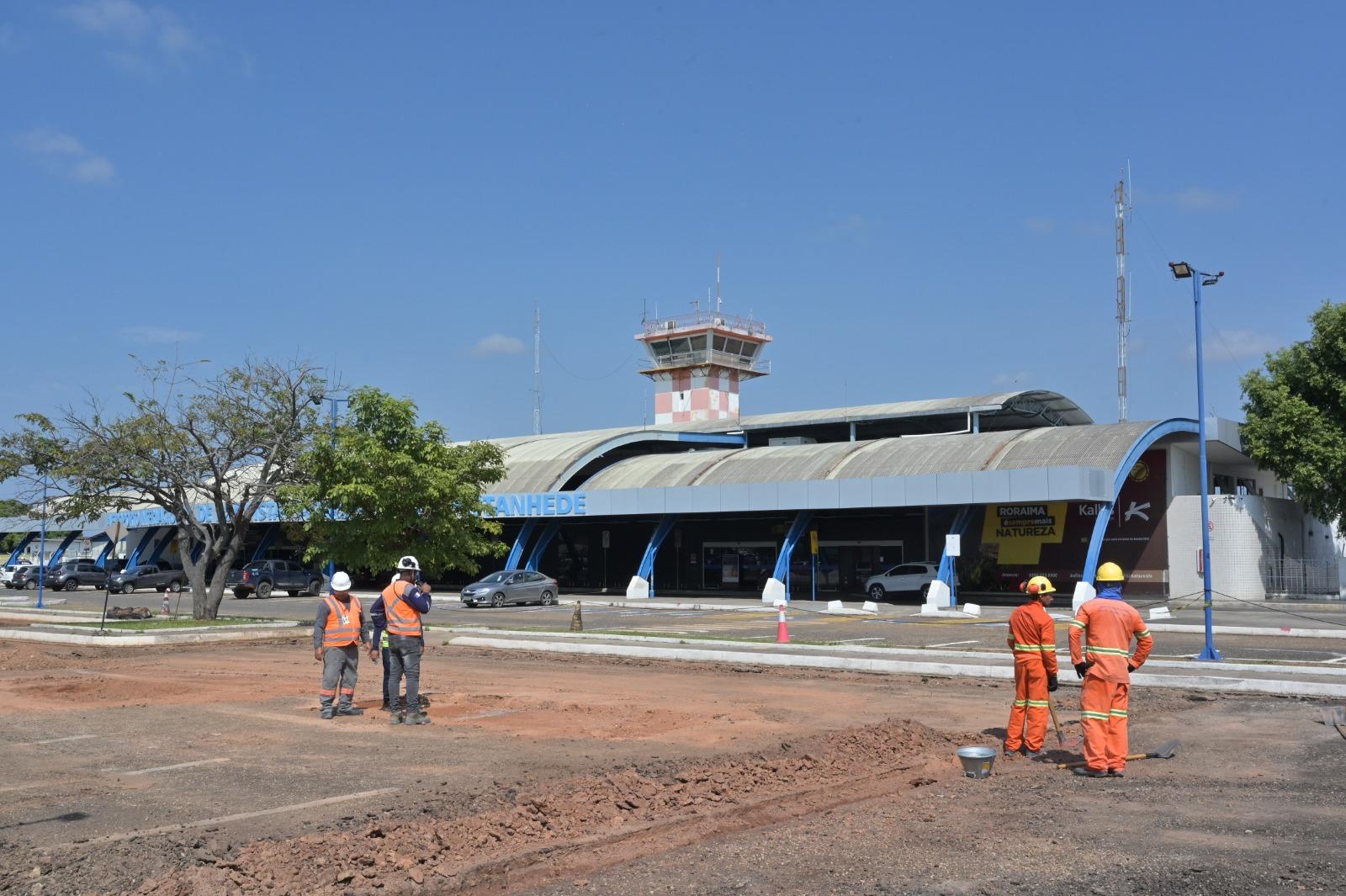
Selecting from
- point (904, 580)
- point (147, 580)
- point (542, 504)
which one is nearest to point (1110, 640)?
point (904, 580)

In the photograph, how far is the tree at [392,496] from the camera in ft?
126

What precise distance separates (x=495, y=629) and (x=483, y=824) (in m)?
20.4

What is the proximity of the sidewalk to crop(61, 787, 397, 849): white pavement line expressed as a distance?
11563mm

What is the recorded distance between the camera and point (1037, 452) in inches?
1679

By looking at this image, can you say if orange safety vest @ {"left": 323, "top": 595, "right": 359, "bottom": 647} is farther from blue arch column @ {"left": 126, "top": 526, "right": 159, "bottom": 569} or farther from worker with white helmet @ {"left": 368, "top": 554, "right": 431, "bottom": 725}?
blue arch column @ {"left": 126, "top": 526, "right": 159, "bottom": 569}

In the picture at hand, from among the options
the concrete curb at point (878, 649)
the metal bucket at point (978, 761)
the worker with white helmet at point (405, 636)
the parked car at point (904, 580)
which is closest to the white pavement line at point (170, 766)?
the worker with white helmet at point (405, 636)

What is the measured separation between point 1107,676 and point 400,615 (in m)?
7.62

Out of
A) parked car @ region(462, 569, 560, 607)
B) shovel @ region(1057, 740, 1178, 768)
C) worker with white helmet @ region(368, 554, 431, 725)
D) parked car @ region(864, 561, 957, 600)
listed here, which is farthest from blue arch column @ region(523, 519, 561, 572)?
shovel @ region(1057, 740, 1178, 768)

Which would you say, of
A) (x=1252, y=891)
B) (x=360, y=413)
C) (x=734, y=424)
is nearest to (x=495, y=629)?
(x=360, y=413)

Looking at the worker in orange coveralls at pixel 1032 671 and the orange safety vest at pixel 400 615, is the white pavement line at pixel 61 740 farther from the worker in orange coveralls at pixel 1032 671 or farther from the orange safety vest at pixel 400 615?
the worker in orange coveralls at pixel 1032 671

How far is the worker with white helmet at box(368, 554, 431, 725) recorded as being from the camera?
43.8ft

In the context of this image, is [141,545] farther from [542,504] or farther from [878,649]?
[878,649]

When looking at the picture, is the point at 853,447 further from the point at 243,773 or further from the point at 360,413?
the point at 243,773

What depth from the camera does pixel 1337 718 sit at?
1333 cm
